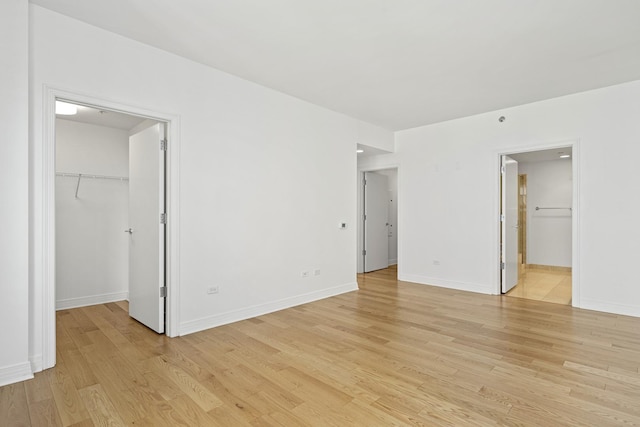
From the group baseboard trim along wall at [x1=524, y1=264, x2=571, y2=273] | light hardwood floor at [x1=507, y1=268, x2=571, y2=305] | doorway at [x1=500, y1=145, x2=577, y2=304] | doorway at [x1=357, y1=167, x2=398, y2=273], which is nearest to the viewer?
light hardwood floor at [x1=507, y1=268, x2=571, y2=305]

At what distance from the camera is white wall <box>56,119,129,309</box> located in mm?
4406

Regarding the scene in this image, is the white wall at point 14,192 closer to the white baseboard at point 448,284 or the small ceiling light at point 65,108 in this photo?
the small ceiling light at point 65,108

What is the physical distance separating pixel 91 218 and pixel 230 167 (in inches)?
96.3

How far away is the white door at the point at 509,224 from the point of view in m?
5.14

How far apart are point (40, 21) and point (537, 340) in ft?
16.8

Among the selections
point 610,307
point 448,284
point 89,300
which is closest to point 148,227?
point 89,300

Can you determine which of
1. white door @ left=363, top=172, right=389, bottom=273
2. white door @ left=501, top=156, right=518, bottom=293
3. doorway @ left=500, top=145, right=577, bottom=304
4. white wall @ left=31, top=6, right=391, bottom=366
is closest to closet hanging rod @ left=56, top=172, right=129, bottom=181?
white wall @ left=31, top=6, right=391, bottom=366

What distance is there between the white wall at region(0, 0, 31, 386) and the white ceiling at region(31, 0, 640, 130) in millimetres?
377

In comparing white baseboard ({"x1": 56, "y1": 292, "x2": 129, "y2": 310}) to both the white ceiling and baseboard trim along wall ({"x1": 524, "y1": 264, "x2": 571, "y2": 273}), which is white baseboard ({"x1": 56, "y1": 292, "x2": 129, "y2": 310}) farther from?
baseboard trim along wall ({"x1": 524, "y1": 264, "x2": 571, "y2": 273})

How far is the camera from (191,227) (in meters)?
3.42

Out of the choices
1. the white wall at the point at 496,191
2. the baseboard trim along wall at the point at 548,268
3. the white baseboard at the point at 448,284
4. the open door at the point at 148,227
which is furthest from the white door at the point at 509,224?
the open door at the point at 148,227

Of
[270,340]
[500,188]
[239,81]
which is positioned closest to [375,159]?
[500,188]

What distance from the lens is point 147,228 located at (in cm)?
362

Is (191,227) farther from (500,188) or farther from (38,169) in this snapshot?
(500,188)
